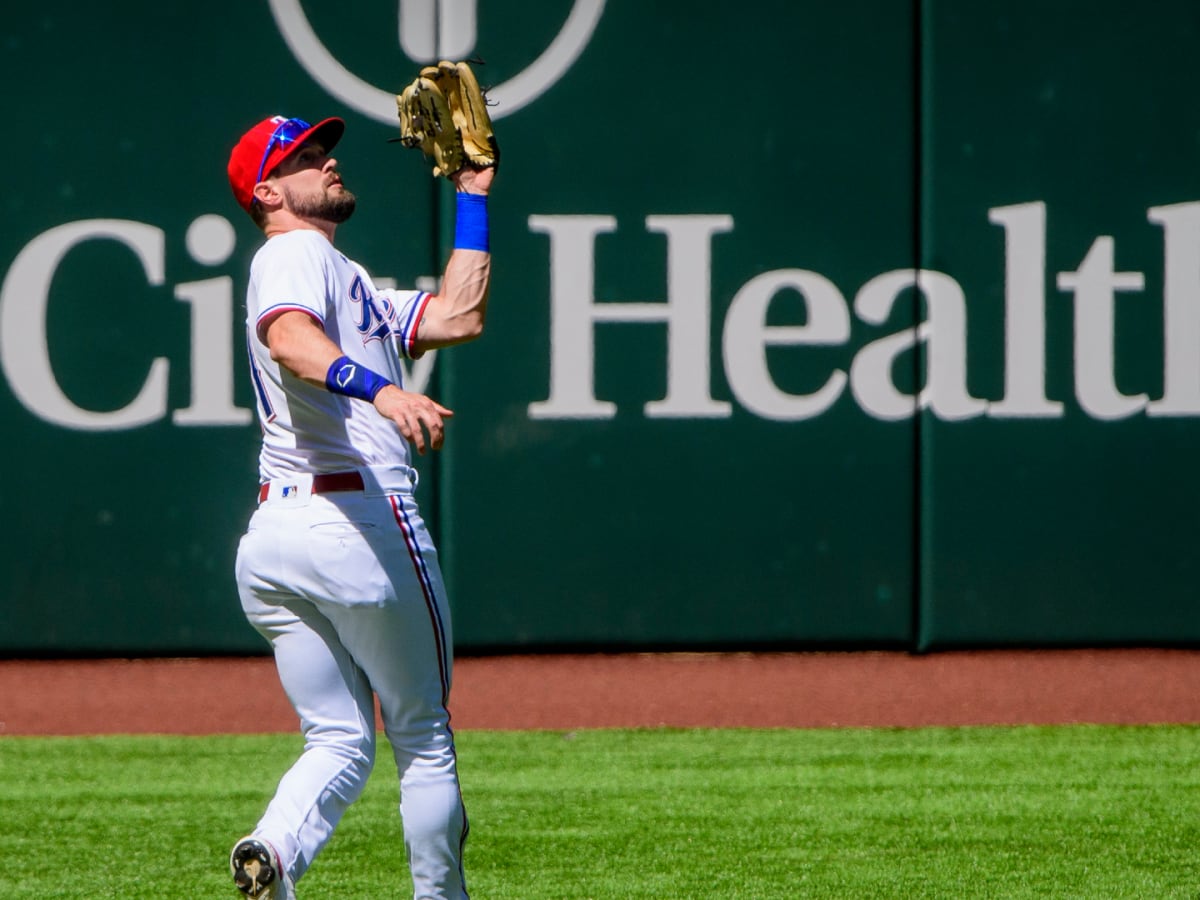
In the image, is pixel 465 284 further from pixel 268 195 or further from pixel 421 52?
pixel 421 52

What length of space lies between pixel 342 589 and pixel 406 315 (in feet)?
2.06

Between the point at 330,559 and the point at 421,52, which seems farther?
the point at 421,52

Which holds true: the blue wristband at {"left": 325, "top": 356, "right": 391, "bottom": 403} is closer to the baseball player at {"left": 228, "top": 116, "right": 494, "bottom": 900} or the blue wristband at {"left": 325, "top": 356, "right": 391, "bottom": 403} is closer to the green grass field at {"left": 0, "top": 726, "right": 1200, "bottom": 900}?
the baseball player at {"left": 228, "top": 116, "right": 494, "bottom": 900}

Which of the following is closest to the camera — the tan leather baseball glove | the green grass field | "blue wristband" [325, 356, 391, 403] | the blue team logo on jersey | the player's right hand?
the player's right hand

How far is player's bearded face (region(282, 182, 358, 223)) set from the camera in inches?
126

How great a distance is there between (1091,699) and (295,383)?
4459 mm

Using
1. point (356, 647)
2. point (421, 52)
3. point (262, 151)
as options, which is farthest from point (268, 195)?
point (421, 52)

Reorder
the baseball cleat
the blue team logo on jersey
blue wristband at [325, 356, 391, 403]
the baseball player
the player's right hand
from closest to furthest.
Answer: the player's right hand → blue wristband at [325, 356, 391, 403] → the baseball cleat → the baseball player → the blue team logo on jersey

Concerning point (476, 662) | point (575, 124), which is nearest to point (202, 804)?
point (476, 662)

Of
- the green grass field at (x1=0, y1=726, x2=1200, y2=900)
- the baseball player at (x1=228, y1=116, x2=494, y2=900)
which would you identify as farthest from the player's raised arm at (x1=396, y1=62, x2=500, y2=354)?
the green grass field at (x1=0, y1=726, x2=1200, y2=900)

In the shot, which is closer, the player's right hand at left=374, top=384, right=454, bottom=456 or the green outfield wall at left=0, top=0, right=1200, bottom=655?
the player's right hand at left=374, top=384, right=454, bottom=456

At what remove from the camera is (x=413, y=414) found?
267 cm

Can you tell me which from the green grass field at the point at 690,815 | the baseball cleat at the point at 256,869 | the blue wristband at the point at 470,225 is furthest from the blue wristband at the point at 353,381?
the green grass field at the point at 690,815

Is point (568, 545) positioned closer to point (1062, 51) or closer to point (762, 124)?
point (762, 124)
